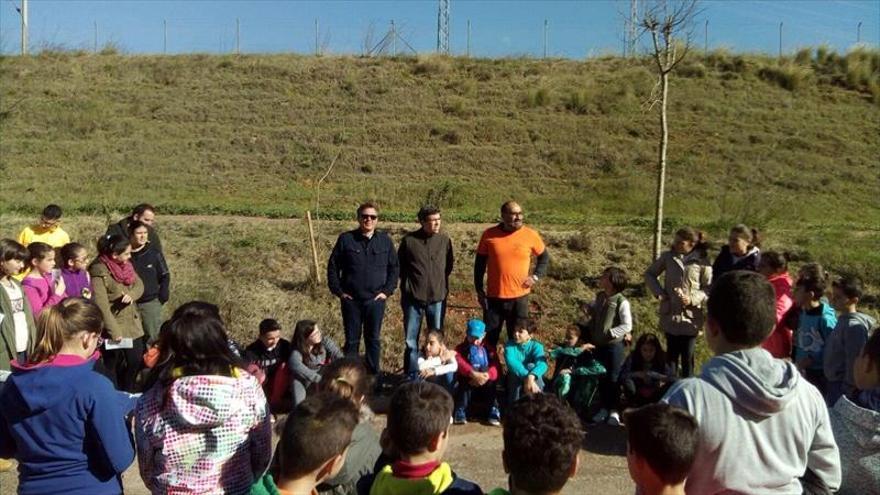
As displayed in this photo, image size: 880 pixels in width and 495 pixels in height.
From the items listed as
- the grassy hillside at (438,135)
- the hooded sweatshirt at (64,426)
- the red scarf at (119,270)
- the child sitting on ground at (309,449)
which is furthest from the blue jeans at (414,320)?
the grassy hillside at (438,135)

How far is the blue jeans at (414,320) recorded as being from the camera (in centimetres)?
749

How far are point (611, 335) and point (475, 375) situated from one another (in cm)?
122

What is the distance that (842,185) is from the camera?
2170 cm

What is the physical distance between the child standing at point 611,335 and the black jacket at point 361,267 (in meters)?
1.98

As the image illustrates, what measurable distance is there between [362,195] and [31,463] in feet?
60.4

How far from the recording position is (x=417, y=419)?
291 centimetres

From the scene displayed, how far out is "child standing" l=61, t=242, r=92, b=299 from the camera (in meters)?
6.75

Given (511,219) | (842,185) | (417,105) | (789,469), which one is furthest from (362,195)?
(789,469)

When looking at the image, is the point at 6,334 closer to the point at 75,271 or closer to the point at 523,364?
the point at 75,271

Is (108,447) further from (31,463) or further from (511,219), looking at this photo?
(511,219)

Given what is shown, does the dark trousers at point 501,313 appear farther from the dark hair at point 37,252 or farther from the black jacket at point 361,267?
the dark hair at point 37,252

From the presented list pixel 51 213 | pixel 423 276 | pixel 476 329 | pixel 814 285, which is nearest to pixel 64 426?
pixel 476 329

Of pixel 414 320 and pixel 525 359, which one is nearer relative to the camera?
pixel 525 359

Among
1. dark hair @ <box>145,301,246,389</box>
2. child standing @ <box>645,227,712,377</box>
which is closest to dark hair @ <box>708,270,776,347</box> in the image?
dark hair @ <box>145,301,246,389</box>
